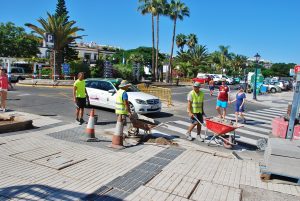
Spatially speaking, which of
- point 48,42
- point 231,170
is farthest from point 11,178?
point 48,42

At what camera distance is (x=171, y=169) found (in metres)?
7.00

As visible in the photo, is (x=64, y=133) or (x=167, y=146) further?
(x=64, y=133)

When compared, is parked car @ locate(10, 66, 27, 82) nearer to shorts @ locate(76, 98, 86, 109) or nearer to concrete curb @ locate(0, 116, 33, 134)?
shorts @ locate(76, 98, 86, 109)

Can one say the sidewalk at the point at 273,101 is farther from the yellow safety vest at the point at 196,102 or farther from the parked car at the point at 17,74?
the parked car at the point at 17,74

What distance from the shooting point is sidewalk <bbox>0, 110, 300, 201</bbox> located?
5547 millimetres

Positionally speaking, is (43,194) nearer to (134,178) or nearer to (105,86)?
(134,178)

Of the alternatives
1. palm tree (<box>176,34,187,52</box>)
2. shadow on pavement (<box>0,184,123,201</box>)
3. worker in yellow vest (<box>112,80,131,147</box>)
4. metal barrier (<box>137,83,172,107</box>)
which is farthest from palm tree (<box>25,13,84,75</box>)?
palm tree (<box>176,34,187,52</box>)

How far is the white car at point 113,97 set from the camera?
1390cm

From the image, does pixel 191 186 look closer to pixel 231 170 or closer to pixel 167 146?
pixel 231 170

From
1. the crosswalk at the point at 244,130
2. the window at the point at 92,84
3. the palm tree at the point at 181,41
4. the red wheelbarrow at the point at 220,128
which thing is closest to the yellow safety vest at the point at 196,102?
the red wheelbarrow at the point at 220,128

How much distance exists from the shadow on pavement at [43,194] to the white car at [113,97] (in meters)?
8.43

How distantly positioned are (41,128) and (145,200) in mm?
6070

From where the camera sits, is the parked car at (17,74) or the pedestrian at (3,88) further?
the parked car at (17,74)

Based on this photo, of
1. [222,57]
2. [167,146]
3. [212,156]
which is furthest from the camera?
[222,57]
